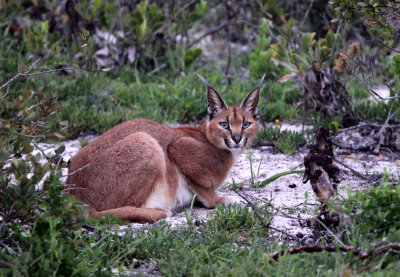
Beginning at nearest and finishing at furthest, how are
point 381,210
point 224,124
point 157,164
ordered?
1. point 381,210
2. point 157,164
3. point 224,124

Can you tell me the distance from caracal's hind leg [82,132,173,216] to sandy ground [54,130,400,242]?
0.62 ft

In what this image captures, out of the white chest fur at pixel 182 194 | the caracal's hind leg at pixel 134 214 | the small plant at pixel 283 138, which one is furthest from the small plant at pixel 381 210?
the small plant at pixel 283 138

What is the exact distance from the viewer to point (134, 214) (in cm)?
463

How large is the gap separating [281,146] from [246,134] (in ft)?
3.45

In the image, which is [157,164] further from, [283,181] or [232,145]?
[283,181]

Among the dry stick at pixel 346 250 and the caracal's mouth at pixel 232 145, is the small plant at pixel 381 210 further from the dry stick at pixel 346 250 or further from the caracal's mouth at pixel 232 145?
the caracal's mouth at pixel 232 145

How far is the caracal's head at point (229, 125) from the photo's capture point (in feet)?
17.7

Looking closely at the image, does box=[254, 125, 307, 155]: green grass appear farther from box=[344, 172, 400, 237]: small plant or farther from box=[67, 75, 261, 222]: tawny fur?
box=[344, 172, 400, 237]: small plant

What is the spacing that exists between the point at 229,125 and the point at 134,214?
4.21 feet

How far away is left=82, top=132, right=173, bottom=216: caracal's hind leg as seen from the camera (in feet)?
15.6

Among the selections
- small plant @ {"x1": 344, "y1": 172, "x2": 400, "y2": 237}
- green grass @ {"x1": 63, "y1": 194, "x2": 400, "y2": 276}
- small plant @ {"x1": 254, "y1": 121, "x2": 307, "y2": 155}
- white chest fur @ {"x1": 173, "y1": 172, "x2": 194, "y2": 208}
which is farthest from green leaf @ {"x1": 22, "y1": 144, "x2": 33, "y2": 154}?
small plant @ {"x1": 254, "y1": 121, "x2": 307, "y2": 155}

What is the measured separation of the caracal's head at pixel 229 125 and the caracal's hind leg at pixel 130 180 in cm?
63

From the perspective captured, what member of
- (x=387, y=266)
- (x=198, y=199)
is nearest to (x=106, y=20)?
(x=198, y=199)

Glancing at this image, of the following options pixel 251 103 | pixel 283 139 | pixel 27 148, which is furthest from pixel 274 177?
pixel 27 148
